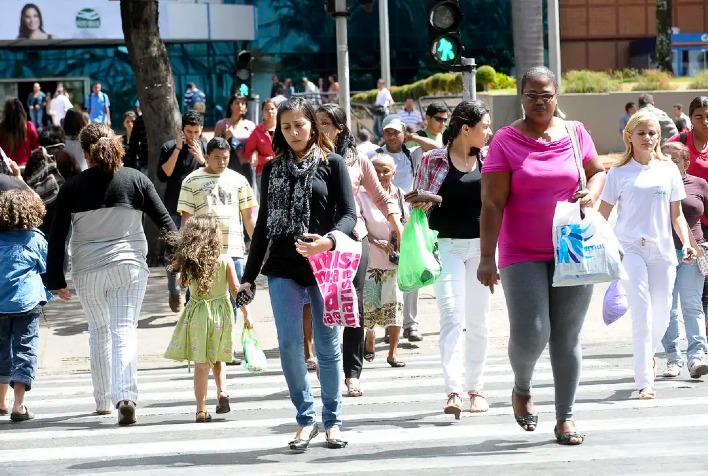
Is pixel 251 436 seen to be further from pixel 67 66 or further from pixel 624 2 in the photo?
pixel 624 2

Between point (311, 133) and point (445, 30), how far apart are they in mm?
6772

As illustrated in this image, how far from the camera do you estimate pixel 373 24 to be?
175 ft

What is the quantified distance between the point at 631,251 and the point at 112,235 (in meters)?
3.37

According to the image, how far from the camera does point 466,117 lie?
828cm

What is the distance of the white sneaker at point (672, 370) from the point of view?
31.7 ft

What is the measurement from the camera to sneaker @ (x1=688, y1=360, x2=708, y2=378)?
9.43 m

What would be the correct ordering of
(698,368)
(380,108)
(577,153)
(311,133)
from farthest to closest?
1. (380,108)
2. (698,368)
3. (311,133)
4. (577,153)

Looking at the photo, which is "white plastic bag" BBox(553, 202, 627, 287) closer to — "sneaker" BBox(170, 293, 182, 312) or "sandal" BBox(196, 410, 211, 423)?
"sandal" BBox(196, 410, 211, 423)

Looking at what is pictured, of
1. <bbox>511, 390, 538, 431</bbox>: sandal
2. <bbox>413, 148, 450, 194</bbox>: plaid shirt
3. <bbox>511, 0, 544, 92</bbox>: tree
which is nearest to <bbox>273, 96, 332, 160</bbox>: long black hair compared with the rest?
<bbox>413, 148, 450, 194</bbox>: plaid shirt

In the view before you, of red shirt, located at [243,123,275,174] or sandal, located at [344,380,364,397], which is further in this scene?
red shirt, located at [243,123,275,174]

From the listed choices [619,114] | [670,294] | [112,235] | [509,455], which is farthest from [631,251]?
[619,114]

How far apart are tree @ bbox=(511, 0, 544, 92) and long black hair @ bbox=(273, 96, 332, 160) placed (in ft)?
33.7

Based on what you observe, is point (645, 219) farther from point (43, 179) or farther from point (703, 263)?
point (43, 179)

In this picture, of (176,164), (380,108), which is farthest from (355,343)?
(380,108)
